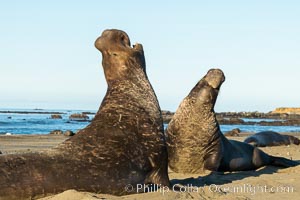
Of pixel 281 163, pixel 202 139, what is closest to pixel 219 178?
pixel 202 139

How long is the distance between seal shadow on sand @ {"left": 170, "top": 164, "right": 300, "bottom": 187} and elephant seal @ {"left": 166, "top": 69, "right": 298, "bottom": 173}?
0.99ft

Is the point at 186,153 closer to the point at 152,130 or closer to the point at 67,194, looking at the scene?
the point at 152,130

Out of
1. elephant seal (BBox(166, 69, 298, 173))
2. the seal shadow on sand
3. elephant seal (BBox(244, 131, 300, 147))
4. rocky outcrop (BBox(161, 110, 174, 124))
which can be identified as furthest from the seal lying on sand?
rocky outcrop (BBox(161, 110, 174, 124))

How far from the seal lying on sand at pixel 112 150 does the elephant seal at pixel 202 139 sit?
2.66m

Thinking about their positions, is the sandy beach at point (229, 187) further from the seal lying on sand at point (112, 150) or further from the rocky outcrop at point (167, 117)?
the rocky outcrop at point (167, 117)

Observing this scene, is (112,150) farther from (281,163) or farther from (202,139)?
(281,163)

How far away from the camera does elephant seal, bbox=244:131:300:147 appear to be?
57.2 feet

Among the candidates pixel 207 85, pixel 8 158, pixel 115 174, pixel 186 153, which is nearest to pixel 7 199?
pixel 8 158

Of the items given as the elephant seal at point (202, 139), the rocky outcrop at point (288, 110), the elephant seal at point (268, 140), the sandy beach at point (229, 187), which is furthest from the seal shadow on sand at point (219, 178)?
the rocky outcrop at point (288, 110)

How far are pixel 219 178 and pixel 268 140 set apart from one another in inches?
402

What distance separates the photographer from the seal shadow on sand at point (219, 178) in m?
7.57

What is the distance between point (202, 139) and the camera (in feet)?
30.3

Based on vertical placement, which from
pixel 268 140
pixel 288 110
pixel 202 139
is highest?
pixel 288 110

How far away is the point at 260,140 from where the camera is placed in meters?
17.6
